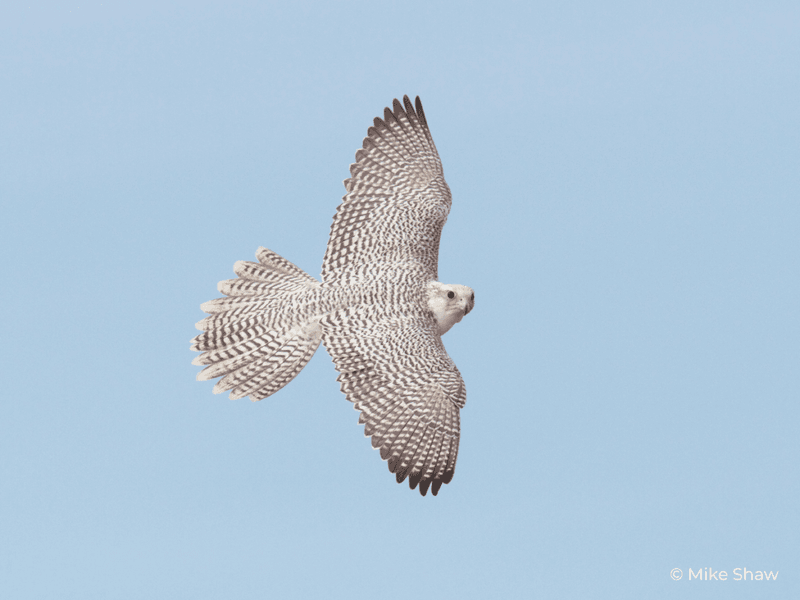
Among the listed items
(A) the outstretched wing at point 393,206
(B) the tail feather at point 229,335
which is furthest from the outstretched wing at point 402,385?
(B) the tail feather at point 229,335

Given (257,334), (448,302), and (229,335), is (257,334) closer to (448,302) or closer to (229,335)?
(229,335)

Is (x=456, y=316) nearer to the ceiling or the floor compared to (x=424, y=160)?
nearer to the floor

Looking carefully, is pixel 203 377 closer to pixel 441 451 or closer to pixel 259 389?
pixel 259 389

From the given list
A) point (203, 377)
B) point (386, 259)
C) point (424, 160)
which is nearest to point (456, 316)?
point (386, 259)

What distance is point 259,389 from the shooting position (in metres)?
12.3

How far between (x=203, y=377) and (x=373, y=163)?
Answer: 3.16m

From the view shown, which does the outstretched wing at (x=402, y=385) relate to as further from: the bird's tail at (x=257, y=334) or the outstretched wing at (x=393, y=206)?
the outstretched wing at (x=393, y=206)

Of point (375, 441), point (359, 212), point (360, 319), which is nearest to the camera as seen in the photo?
point (375, 441)

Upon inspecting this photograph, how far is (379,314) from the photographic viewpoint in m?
12.3

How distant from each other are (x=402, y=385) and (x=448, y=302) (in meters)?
1.48

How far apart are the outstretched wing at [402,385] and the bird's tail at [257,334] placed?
345mm

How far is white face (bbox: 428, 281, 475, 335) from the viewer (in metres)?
12.8

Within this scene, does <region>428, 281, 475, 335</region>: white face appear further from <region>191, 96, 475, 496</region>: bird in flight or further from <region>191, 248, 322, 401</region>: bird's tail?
<region>191, 248, 322, 401</region>: bird's tail

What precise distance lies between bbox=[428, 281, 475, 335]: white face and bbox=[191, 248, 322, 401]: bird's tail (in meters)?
1.31
